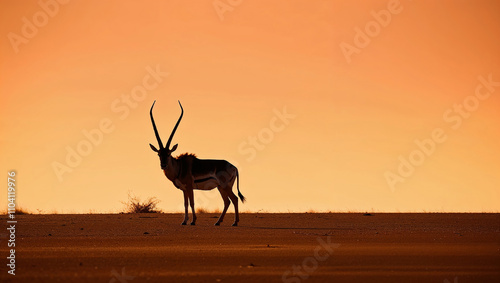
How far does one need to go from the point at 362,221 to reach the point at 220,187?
5.05 m

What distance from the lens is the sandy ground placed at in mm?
14789

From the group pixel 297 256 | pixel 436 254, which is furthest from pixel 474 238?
pixel 297 256

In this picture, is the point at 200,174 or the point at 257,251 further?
the point at 200,174

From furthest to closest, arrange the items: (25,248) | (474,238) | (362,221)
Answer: (362,221) → (474,238) → (25,248)

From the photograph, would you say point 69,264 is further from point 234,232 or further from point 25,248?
point 234,232

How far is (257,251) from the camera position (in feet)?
62.6

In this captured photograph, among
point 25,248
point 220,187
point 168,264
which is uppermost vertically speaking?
point 220,187

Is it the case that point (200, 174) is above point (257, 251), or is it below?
above

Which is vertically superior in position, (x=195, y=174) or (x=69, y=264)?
(x=195, y=174)

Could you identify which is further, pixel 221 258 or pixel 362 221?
pixel 362 221

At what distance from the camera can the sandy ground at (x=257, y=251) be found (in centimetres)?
1479

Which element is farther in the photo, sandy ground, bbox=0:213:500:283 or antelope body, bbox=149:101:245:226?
antelope body, bbox=149:101:245:226

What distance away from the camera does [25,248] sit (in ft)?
64.8

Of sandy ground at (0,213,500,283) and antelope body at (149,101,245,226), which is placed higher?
antelope body at (149,101,245,226)
